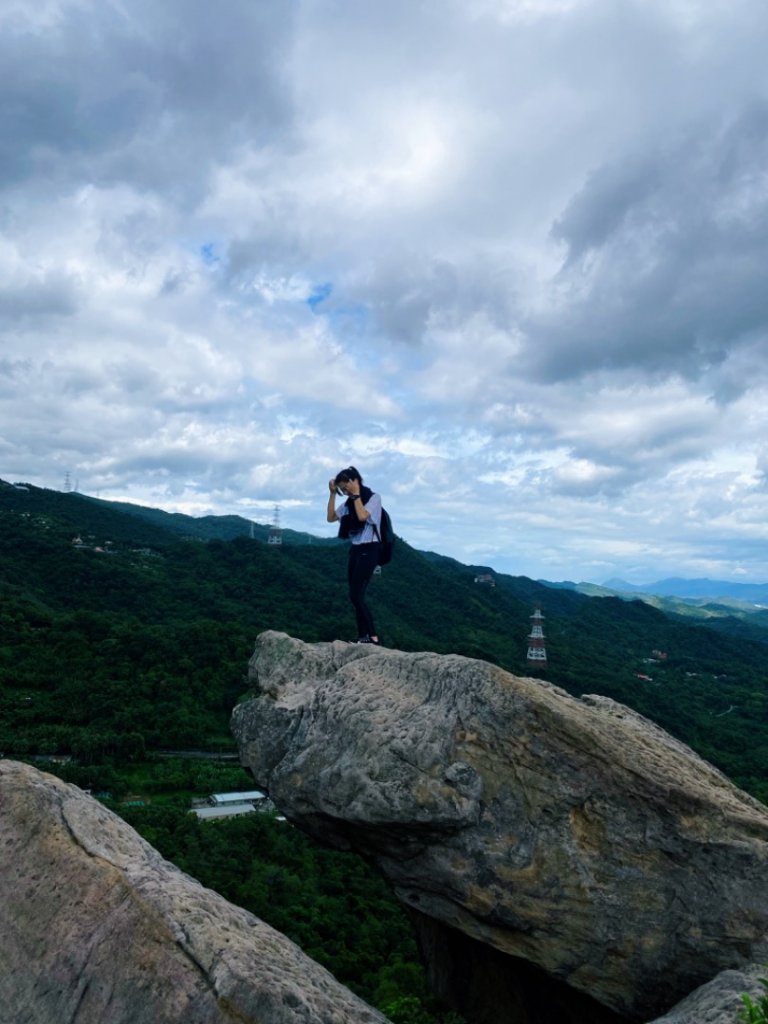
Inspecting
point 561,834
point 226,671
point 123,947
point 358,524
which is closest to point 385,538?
point 358,524

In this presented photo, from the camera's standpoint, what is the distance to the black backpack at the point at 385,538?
43.1 ft

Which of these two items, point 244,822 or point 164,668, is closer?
point 244,822

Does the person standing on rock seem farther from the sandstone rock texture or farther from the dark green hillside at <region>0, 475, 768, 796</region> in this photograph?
the dark green hillside at <region>0, 475, 768, 796</region>

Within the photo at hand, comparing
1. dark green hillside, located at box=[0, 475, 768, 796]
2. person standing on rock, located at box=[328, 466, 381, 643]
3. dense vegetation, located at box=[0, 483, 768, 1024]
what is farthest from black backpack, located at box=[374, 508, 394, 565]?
dark green hillside, located at box=[0, 475, 768, 796]

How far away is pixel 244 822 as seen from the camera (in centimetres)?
4984

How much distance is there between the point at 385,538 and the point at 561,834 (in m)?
5.87

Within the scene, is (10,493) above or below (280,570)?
above

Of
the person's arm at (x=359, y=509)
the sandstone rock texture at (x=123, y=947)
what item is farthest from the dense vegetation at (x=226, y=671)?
the person's arm at (x=359, y=509)

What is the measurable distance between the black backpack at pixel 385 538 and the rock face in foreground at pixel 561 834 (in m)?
3.25

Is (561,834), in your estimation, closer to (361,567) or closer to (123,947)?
(123,947)

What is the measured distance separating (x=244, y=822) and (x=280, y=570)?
207ft

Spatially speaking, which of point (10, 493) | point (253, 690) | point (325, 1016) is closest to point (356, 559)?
point (253, 690)

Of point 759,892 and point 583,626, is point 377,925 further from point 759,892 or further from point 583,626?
point 583,626

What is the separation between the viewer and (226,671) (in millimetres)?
66812
